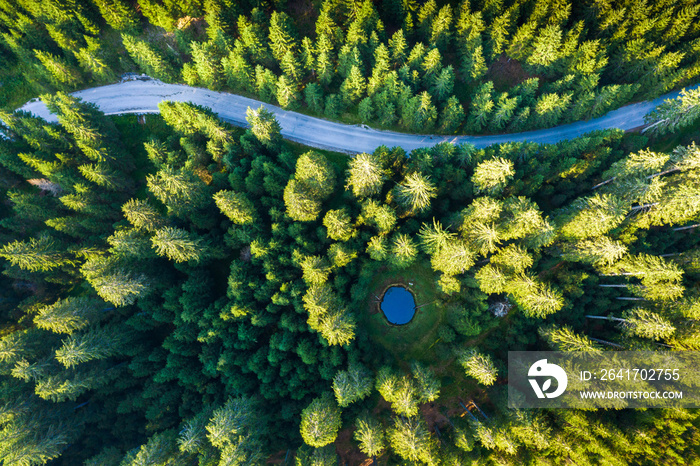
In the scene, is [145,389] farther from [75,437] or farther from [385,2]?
[385,2]

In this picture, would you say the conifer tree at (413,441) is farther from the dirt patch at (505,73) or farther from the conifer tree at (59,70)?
the conifer tree at (59,70)

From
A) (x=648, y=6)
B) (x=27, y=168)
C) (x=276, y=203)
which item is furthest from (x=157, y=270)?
(x=648, y=6)

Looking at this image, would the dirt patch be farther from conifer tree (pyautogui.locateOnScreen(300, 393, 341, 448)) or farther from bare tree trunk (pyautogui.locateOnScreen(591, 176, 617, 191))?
conifer tree (pyautogui.locateOnScreen(300, 393, 341, 448))

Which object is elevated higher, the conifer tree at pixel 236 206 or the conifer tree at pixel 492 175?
the conifer tree at pixel 492 175

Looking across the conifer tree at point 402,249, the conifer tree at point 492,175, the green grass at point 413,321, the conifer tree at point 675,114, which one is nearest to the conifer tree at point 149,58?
the conifer tree at point 402,249

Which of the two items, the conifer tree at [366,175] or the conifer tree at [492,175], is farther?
the conifer tree at [366,175]

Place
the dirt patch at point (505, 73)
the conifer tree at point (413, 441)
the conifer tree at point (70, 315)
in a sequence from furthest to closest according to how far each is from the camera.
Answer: the dirt patch at point (505, 73) < the conifer tree at point (70, 315) < the conifer tree at point (413, 441)

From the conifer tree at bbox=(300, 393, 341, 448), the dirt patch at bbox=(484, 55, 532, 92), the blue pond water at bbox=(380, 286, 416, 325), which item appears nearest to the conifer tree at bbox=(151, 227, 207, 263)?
the conifer tree at bbox=(300, 393, 341, 448)
